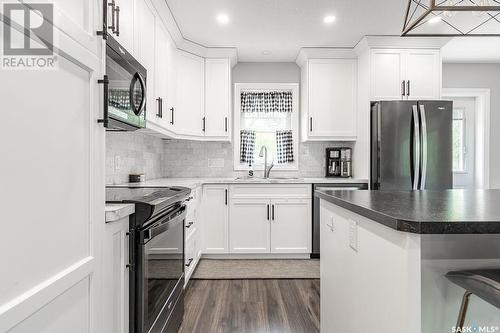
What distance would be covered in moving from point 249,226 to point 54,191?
292 centimetres

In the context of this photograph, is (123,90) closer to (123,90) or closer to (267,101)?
(123,90)

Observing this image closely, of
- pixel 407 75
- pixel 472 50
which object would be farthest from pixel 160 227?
pixel 472 50

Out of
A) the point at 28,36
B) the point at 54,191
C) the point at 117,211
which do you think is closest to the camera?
the point at 28,36

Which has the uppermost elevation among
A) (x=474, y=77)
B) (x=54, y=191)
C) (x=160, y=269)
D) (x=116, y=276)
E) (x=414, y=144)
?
(x=474, y=77)

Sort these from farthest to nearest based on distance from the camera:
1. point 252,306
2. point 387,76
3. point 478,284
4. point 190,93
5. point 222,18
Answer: point 190,93
point 387,76
point 222,18
point 252,306
point 478,284

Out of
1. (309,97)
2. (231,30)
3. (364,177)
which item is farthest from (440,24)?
(231,30)

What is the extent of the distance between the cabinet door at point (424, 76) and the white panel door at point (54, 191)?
11.7 feet

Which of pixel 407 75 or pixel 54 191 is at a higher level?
pixel 407 75

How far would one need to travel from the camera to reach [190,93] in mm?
3611

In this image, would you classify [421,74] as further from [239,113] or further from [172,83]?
[172,83]

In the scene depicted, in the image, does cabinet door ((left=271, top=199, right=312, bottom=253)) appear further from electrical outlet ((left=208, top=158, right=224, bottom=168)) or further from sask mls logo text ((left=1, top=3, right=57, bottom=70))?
sask mls logo text ((left=1, top=3, right=57, bottom=70))

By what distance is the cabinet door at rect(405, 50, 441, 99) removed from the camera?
3516 millimetres

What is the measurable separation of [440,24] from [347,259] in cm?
306

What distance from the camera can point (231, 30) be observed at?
3.24 metres
